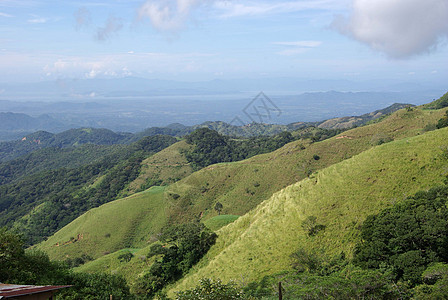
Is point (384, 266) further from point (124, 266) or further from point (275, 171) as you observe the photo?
point (275, 171)

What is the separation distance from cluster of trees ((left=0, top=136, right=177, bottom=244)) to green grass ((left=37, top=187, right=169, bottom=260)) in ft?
68.6

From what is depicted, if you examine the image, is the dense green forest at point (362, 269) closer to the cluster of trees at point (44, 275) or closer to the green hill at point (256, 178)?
the cluster of trees at point (44, 275)

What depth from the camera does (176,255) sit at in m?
32.4

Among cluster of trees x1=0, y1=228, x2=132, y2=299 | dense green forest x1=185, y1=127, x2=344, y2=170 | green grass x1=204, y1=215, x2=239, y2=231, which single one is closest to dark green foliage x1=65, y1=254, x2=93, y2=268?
green grass x1=204, y1=215, x2=239, y2=231

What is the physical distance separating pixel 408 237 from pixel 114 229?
48124 millimetres

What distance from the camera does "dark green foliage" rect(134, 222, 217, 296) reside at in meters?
29.4

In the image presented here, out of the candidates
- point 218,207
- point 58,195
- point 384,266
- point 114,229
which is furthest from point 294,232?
point 58,195

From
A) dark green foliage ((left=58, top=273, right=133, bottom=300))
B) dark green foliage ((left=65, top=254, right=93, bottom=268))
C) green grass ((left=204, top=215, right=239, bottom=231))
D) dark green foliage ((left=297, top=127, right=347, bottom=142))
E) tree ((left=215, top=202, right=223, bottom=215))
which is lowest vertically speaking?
dark green foliage ((left=65, top=254, right=93, bottom=268))

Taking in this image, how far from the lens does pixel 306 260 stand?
2083cm

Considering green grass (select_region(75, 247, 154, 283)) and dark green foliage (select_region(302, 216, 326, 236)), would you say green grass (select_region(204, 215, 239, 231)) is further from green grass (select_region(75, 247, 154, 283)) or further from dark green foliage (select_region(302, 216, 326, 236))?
dark green foliage (select_region(302, 216, 326, 236))

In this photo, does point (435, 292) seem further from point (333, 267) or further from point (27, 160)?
point (27, 160)

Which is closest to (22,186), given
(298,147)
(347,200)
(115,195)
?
(115,195)

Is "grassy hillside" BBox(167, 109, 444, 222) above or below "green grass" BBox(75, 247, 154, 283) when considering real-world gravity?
above

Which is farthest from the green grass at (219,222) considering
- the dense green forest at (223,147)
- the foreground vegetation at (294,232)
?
the dense green forest at (223,147)
